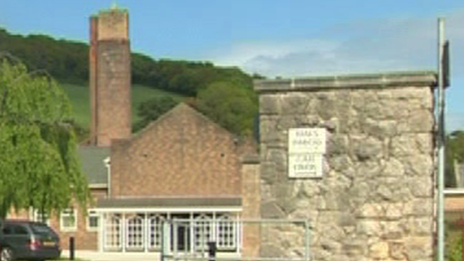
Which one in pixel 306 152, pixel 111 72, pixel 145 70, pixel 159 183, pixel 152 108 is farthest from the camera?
pixel 145 70

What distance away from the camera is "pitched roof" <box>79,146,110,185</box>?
67812 millimetres

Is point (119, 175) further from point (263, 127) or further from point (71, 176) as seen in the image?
point (263, 127)

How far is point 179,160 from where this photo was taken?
210 ft

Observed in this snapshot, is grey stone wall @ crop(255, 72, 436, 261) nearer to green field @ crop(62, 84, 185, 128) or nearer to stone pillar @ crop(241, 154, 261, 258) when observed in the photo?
stone pillar @ crop(241, 154, 261, 258)

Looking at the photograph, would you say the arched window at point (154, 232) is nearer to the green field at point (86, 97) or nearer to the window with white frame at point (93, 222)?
the window with white frame at point (93, 222)

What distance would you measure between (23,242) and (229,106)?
76.4 m

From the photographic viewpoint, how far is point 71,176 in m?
41.7

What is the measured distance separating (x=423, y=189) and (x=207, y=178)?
47.9m

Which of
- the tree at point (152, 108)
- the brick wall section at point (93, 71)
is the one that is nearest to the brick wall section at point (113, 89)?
the brick wall section at point (93, 71)

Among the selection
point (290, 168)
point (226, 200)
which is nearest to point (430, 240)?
point (290, 168)

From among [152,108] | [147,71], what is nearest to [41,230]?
[152,108]

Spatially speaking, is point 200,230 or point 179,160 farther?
point 179,160

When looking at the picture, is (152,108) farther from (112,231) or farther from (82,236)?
(112,231)

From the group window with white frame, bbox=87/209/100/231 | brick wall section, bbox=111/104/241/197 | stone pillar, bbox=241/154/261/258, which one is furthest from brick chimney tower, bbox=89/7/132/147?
stone pillar, bbox=241/154/261/258
